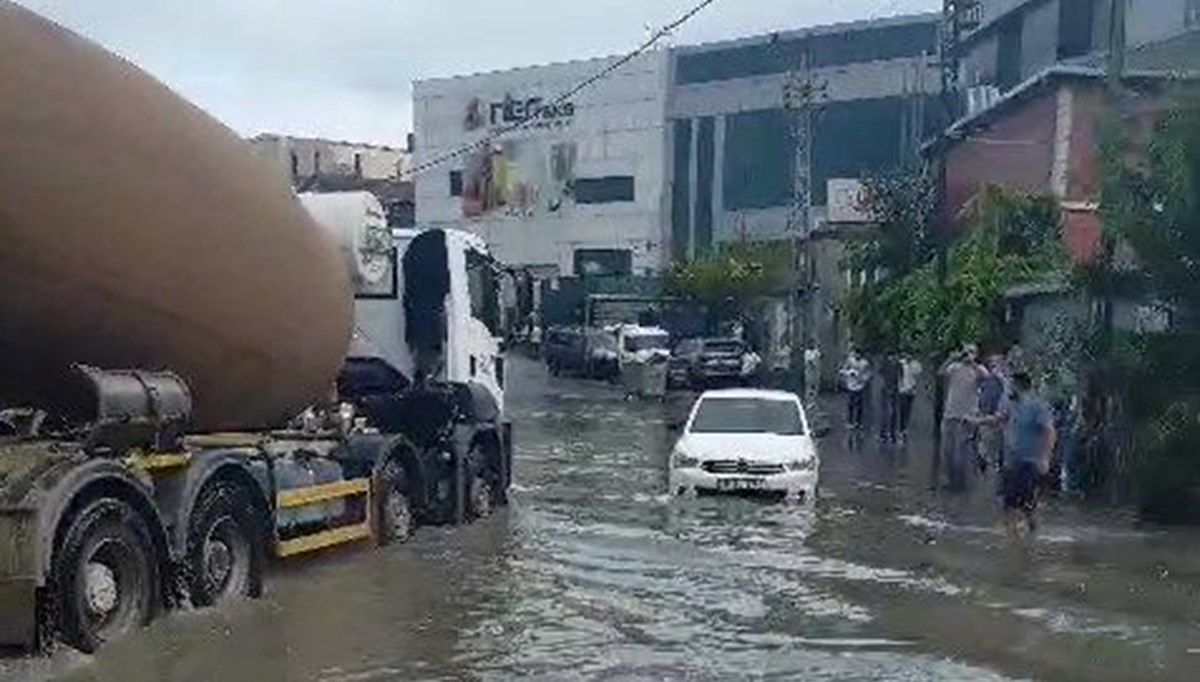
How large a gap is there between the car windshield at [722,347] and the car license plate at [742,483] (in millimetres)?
29502

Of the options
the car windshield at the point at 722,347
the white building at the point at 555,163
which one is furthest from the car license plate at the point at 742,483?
the white building at the point at 555,163

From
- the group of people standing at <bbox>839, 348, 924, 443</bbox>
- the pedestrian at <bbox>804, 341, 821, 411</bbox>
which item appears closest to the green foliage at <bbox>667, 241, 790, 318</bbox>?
the pedestrian at <bbox>804, 341, 821, 411</bbox>

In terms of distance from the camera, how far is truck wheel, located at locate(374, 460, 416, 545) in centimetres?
1492

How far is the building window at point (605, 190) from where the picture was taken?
72.4m

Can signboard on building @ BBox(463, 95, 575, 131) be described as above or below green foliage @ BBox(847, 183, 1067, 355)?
above

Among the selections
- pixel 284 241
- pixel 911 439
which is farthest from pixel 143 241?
pixel 911 439

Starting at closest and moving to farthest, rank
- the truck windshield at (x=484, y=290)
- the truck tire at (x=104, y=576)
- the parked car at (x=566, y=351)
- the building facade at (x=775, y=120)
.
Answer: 1. the truck tire at (x=104, y=576)
2. the truck windshield at (x=484, y=290)
3. the parked car at (x=566, y=351)
4. the building facade at (x=775, y=120)

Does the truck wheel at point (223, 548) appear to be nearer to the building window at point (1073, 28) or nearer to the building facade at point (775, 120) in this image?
the building window at point (1073, 28)

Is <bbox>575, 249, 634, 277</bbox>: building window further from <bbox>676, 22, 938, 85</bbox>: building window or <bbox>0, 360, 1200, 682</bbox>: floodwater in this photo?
<bbox>0, 360, 1200, 682</bbox>: floodwater

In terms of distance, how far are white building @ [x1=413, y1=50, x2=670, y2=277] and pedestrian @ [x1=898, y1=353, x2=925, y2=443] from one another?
133 ft

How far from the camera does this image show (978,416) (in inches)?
816

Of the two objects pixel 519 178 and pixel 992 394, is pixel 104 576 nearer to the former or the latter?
pixel 992 394

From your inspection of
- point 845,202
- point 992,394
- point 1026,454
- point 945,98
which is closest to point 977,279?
point 945,98

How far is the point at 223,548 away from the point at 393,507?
392 cm
